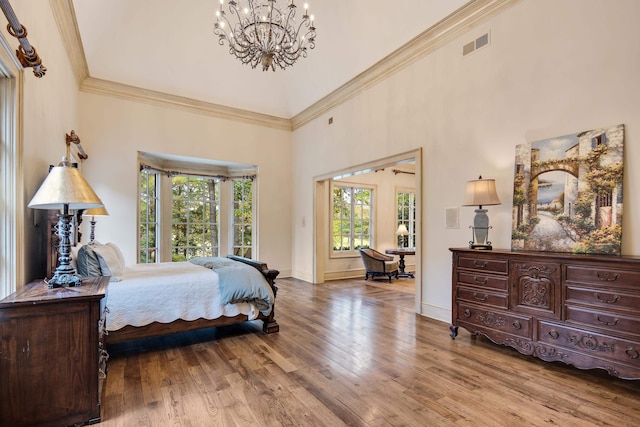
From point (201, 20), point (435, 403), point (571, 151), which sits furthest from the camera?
point (201, 20)

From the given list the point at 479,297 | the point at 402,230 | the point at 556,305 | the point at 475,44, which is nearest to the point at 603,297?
the point at 556,305

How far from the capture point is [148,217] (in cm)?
655

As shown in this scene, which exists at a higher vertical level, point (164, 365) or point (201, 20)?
point (201, 20)

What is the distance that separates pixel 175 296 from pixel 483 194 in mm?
3315

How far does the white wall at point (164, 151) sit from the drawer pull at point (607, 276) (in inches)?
231

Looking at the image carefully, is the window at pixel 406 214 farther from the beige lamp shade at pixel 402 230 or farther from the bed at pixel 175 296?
the bed at pixel 175 296

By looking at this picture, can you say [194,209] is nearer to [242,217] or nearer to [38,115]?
[242,217]

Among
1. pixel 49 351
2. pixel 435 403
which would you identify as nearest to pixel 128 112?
pixel 49 351

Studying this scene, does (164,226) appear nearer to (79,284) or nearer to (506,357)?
(79,284)

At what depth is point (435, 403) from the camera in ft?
7.39

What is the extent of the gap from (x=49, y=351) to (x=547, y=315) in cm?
366

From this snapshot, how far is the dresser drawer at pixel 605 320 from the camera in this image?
2336 millimetres

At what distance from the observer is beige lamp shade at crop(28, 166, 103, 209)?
2.07 meters

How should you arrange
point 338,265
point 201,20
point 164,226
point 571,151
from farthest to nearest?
point 338,265
point 164,226
point 201,20
point 571,151
